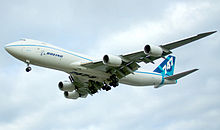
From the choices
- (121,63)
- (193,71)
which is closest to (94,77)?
(121,63)

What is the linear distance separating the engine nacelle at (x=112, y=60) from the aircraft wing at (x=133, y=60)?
27.9 inches

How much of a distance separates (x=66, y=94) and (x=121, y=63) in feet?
41.3

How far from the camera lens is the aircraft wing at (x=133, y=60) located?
105 feet

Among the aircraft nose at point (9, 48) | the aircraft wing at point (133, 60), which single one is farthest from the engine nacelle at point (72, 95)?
the aircraft nose at point (9, 48)

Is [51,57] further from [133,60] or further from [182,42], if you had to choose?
[182,42]

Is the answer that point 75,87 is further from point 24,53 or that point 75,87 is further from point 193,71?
point 193,71

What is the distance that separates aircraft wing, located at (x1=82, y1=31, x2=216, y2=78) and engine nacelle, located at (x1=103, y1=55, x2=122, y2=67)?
709mm

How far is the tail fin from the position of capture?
44041mm

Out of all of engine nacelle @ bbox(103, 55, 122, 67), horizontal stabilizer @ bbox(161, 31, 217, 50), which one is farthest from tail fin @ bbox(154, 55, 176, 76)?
horizontal stabilizer @ bbox(161, 31, 217, 50)

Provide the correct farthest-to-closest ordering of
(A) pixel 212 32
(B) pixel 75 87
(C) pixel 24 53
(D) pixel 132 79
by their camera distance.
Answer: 1. (B) pixel 75 87
2. (D) pixel 132 79
3. (C) pixel 24 53
4. (A) pixel 212 32

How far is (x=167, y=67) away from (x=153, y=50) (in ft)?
44.0

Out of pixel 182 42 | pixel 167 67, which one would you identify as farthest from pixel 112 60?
pixel 167 67

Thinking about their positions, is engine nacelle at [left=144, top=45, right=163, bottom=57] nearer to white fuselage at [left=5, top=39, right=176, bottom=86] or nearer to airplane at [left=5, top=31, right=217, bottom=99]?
airplane at [left=5, top=31, right=217, bottom=99]

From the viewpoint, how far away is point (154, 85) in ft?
140
